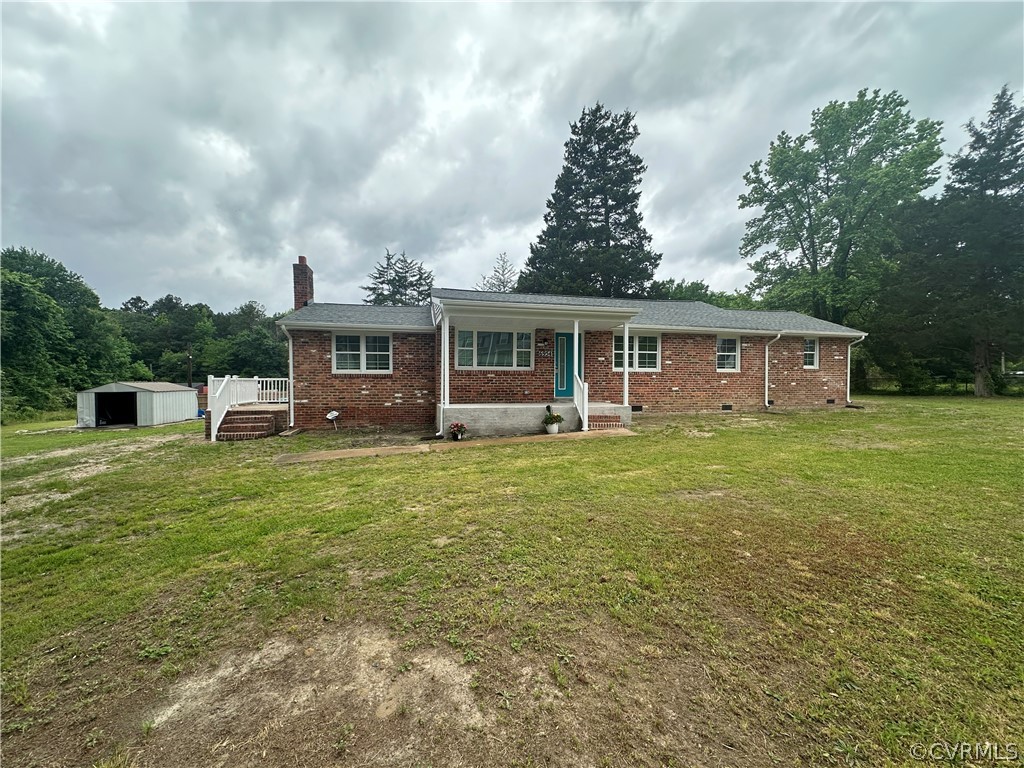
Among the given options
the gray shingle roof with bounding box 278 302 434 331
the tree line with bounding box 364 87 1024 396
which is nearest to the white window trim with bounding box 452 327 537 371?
the gray shingle roof with bounding box 278 302 434 331

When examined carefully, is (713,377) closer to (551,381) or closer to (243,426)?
(551,381)

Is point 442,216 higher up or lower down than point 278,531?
higher up

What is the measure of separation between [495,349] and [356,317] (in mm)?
4210

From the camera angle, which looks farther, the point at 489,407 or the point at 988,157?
the point at 988,157

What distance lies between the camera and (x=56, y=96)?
29.0 feet

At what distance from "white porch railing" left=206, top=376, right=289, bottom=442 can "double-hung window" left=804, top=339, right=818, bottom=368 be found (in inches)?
716

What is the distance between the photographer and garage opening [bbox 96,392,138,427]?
16.3m

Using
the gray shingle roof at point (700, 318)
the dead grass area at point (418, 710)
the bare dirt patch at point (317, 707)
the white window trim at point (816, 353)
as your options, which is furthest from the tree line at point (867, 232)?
the bare dirt patch at point (317, 707)

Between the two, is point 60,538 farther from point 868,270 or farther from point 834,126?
point 834,126

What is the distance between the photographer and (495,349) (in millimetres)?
11500

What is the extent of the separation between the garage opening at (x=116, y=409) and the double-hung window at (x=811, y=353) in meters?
27.3

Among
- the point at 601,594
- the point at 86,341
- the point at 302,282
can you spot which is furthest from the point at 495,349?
the point at 86,341

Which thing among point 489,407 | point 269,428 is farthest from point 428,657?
point 269,428

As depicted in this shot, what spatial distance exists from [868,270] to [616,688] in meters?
30.5
